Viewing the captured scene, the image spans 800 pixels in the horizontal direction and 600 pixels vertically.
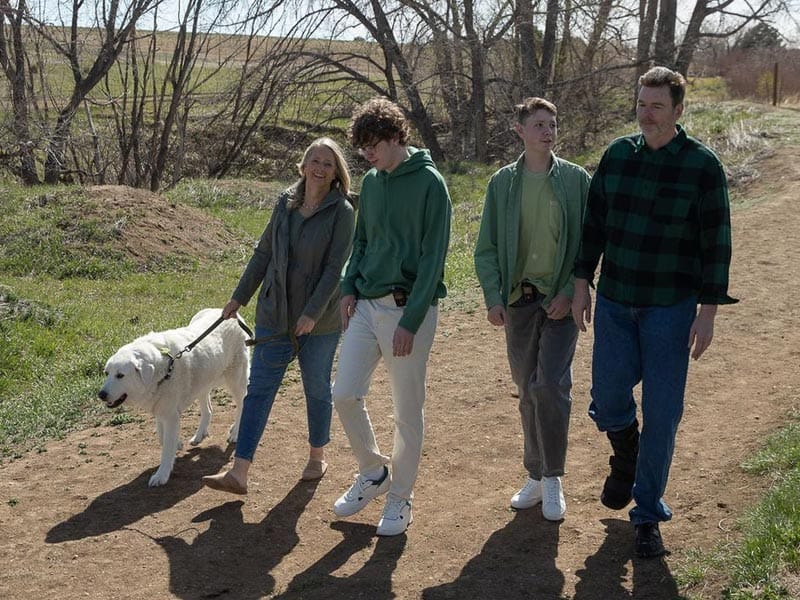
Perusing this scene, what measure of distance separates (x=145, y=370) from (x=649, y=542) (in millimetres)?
2861

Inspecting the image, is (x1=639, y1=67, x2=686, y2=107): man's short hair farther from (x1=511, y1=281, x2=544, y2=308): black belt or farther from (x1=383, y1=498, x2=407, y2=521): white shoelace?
(x1=383, y1=498, x2=407, y2=521): white shoelace

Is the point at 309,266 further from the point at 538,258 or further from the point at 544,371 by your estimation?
the point at 544,371

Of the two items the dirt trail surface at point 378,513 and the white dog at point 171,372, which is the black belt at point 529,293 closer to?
the dirt trail surface at point 378,513

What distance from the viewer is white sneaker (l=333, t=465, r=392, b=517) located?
16.2ft

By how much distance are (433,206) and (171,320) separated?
241 inches

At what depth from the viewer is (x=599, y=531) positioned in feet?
15.7

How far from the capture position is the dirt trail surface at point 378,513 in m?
4.43

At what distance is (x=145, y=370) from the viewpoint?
5605 mm

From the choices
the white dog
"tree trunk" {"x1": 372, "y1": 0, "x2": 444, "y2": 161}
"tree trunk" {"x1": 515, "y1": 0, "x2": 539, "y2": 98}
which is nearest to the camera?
the white dog

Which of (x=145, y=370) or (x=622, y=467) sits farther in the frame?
(x=145, y=370)

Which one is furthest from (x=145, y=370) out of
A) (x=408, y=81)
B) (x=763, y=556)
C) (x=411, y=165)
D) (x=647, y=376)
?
(x=408, y=81)

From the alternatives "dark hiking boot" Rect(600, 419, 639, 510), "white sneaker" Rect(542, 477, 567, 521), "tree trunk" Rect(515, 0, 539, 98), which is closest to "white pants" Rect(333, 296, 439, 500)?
"white sneaker" Rect(542, 477, 567, 521)

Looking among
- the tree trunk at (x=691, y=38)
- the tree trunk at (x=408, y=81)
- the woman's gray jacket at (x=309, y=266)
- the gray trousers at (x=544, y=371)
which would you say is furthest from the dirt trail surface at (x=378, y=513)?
the tree trunk at (x=691, y=38)

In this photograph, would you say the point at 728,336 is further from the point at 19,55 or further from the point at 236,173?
the point at 236,173
